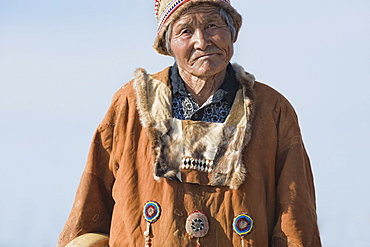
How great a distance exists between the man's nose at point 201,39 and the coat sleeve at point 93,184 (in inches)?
27.4

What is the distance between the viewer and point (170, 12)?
5.78 m

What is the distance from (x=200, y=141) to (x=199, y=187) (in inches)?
10.6

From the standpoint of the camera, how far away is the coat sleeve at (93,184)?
5.97m

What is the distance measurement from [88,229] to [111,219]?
0.16 meters

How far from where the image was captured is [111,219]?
19.9 ft

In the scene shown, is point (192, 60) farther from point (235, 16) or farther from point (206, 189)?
point (206, 189)

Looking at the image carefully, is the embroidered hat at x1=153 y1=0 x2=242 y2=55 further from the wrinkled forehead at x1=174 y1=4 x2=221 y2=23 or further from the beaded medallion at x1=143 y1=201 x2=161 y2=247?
the beaded medallion at x1=143 y1=201 x2=161 y2=247

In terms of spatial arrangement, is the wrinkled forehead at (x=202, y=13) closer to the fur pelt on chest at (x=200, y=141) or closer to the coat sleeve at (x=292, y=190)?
the fur pelt on chest at (x=200, y=141)

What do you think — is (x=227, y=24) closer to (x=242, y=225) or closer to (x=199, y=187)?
(x=199, y=187)

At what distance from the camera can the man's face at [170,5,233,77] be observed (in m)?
5.67

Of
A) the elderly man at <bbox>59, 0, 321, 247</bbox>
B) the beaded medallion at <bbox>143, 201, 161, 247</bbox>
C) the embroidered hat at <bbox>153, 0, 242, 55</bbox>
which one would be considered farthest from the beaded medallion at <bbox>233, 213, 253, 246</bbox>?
the embroidered hat at <bbox>153, 0, 242, 55</bbox>

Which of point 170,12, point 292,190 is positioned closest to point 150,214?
point 292,190

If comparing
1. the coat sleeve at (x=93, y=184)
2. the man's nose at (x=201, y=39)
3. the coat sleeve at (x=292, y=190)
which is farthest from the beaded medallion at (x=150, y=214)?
the man's nose at (x=201, y=39)

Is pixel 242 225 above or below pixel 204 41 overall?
below
